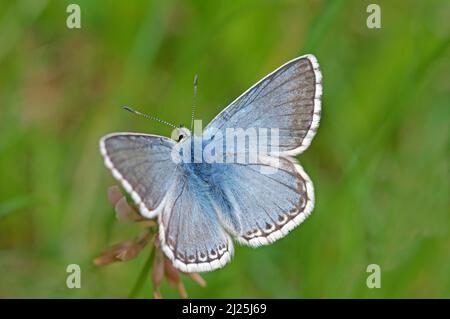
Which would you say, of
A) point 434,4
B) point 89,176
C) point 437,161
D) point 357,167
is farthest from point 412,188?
point 89,176

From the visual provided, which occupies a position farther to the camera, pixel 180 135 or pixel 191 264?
pixel 180 135

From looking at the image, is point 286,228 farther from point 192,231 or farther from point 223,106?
point 223,106

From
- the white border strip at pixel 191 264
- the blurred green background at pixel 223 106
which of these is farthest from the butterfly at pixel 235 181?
the blurred green background at pixel 223 106

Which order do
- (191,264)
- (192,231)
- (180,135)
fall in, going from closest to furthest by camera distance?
(191,264)
(192,231)
(180,135)

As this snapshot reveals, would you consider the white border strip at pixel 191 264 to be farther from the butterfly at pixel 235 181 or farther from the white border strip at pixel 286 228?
the white border strip at pixel 286 228

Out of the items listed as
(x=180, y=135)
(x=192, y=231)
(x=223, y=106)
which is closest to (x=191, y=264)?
Answer: (x=192, y=231)

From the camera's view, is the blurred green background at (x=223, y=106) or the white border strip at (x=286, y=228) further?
the blurred green background at (x=223, y=106)

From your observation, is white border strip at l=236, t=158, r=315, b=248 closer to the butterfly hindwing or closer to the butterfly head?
the butterfly hindwing
